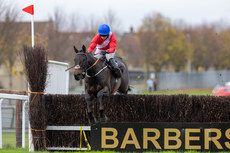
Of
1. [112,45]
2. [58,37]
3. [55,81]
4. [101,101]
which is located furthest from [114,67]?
[58,37]

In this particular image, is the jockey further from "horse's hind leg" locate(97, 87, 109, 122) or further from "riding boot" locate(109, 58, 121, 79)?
"horse's hind leg" locate(97, 87, 109, 122)

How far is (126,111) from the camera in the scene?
8.83m

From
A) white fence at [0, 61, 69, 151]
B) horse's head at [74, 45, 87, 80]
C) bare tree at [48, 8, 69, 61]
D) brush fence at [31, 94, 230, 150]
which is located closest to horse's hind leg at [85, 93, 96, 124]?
brush fence at [31, 94, 230, 150]

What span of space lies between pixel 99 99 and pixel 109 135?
846 mm

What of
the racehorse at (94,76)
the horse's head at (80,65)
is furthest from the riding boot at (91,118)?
the horse's head at (80,65)

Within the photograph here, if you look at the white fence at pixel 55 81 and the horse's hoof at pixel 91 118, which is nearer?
the horse's hoof at pixel 91 118

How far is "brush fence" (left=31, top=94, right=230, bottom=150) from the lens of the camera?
852 centimetres

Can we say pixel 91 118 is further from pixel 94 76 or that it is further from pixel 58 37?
pixel 58 37

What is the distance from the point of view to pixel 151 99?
8.77m

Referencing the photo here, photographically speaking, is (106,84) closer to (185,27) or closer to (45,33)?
(45,33)

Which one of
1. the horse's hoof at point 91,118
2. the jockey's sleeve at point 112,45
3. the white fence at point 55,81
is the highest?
the jockey's sleeve at point 112,45

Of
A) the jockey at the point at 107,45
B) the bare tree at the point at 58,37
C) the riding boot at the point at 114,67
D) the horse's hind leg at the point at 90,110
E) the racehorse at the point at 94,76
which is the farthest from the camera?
the bare tree at the point at 58,37

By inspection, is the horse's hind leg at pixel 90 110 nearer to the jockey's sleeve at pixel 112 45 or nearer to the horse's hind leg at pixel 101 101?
the horse's hind leg at pixel 101 101

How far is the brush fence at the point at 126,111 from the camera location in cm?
852
